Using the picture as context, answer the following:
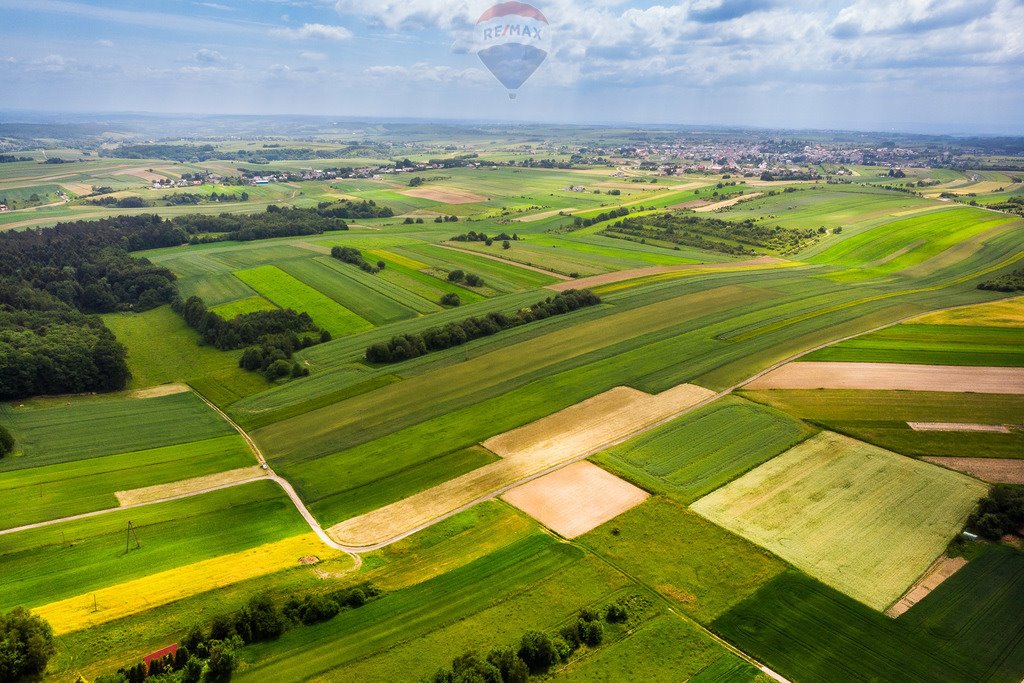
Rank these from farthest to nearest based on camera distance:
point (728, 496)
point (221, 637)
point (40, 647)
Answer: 1. point (728, 496)
2. point (221, 637)
3. point (40, 647)

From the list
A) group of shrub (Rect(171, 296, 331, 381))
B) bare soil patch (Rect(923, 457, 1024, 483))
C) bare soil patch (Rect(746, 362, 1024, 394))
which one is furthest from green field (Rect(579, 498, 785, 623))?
group of shrub (Rect(171, 296, 331, 381))

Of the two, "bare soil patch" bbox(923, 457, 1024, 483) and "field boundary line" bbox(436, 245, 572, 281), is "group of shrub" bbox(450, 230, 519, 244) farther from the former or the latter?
"bare soil patch" bbox(923, 457, 1024, 483)

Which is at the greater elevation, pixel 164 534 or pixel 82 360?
pixel 82 360

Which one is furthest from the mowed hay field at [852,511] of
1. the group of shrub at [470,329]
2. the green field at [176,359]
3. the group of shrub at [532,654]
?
the green field at [176,359]

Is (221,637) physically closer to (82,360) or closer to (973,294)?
(82,360)

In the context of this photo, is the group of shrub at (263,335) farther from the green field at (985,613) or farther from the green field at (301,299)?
the green field at (985,613)

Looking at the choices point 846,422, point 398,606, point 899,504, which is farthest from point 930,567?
point 398,606
